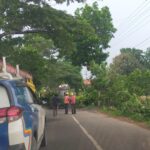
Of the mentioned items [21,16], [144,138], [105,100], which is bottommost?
[144,138]

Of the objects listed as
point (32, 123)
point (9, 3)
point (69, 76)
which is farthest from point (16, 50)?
point (69, 76)

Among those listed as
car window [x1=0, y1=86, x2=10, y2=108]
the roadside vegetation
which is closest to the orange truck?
car window [x1=0, y1=86, x2=10, y2=108]

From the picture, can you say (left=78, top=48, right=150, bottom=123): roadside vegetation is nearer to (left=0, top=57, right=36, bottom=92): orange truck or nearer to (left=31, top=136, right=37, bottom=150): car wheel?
(left=0, top=57, right=36, bottom=92): orange truck

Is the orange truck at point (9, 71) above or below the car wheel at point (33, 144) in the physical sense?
above

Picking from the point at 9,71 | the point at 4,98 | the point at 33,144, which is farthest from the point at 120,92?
the point at 4,98

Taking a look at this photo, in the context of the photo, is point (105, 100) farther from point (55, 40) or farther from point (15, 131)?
point (15, 131)

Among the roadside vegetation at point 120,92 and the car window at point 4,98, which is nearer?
→ the car window at point 4,98

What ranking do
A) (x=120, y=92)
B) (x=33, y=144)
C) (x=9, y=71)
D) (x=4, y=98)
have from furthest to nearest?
(x=120, y=92) → (x=9, y=71) → (x=33, y=144) → (x=4, y=98)

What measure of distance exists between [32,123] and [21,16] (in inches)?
693

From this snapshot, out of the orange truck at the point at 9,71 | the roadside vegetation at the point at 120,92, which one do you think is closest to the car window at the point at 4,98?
the orange truck at the point at 9,71

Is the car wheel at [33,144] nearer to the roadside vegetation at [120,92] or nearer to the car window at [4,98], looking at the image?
the car window at [4,98]

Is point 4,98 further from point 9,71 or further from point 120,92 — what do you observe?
point 120,92

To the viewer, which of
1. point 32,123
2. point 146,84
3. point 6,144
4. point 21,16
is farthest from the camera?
point 146,84

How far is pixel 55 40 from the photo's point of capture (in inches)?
1147
